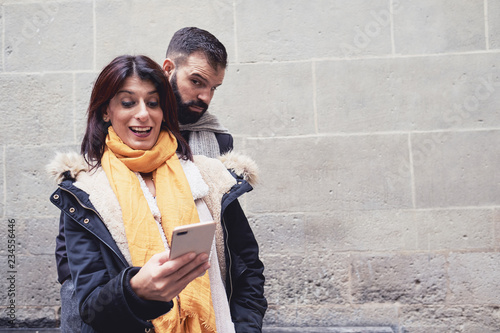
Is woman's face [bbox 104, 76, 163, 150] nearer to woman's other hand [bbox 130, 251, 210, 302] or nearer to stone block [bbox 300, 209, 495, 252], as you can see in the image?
woman's other hand [bbox 130, 251, 210, 302]

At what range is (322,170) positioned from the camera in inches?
149

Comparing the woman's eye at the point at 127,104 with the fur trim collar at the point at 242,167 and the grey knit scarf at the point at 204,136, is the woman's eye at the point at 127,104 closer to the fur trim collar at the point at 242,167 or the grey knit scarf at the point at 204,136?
the fur trim collar at the point at 242,167

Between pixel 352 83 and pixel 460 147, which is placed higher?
pixel 352 83

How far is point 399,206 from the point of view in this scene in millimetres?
3738

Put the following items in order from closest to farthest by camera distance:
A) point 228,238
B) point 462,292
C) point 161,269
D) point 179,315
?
point 161,269
point 179,315
point 228,238
point 462,292

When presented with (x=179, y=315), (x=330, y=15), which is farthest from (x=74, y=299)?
(x=330, y=15)

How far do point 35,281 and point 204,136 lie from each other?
7.89 ft

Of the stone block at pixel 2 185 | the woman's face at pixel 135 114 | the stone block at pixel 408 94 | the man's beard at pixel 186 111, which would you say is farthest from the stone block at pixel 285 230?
the woman's face at pixel 135 114

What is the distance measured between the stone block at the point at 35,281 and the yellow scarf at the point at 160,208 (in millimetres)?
2604

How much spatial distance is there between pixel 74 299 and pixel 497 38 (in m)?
3.71

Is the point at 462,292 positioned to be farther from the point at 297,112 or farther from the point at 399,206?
the point at 297,112

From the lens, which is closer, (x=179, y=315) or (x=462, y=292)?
(x=179, y=315)

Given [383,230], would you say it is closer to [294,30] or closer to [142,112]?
[294,30]

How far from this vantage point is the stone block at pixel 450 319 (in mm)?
3688
